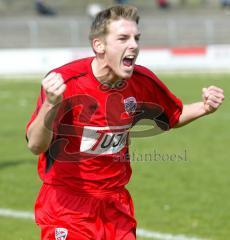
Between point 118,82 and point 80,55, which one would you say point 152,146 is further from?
point 80,55

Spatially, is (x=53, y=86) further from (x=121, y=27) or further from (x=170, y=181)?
→ (x=170, y=181)

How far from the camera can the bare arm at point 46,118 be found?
12.7 feet

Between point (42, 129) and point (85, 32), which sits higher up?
point (42, 129)

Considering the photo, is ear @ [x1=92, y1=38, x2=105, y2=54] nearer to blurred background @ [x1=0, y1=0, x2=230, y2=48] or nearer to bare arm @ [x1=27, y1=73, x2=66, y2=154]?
bare arm @ [x1=27, y1=73, x2=66, y2=154]

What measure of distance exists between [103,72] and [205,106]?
2.72 ft

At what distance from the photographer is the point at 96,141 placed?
15.7 feet

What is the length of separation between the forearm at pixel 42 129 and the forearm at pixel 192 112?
1.32m

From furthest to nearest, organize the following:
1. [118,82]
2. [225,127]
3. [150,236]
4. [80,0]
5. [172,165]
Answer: [80,0], [225,127], [172,165], [150,236], [118,82]

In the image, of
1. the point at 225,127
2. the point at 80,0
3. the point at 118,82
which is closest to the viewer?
the point at 118,82

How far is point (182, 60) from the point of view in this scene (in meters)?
29.3

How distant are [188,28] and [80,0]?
11.1 metres

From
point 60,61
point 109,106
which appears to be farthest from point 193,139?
point 60,61

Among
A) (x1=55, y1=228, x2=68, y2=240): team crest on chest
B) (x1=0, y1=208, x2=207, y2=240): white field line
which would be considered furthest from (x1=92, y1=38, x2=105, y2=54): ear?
(x1=0, y1=208, x2=207, y2=240): white field line

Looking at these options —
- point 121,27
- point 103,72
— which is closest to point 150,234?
point 103,72
